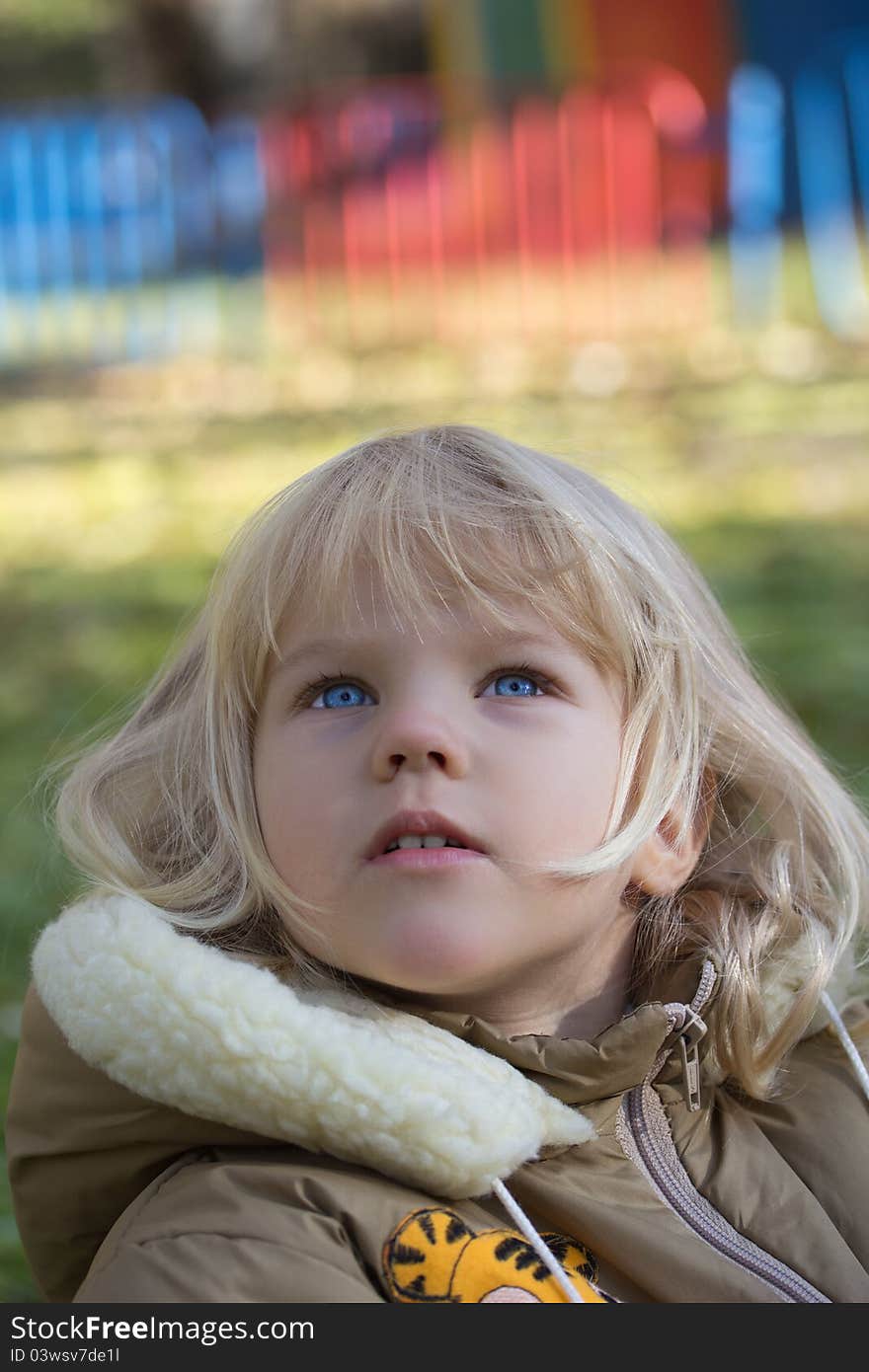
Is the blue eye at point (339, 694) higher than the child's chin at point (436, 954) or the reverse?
higher

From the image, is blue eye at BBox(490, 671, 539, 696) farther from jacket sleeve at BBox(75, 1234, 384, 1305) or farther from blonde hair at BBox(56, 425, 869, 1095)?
jacket sleeve at BBox(75, 1234, 384, 1305)

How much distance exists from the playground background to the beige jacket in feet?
15.5

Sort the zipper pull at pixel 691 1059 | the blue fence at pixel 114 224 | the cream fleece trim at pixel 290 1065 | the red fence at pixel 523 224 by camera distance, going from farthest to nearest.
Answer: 1. the blue fence at pixel 114 224
2. the red fence at pixel 523 224
3. the zipper pull at pixel 691 1059
4. the cream fleece trim at pixel 290 1065

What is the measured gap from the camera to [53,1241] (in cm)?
180

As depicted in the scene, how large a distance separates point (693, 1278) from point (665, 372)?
697 cm

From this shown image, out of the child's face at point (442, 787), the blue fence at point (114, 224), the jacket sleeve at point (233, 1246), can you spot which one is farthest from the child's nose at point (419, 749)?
Result: the blue fence at point (114, 224)

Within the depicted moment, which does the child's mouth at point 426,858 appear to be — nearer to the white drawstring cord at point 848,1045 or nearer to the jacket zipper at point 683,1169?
the jacket zipper at point 683,1169

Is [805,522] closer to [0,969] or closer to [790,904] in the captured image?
[0,969]

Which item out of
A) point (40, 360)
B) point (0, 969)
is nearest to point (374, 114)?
point (40, 360)

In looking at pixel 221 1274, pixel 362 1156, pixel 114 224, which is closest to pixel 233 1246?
pixel 221 1274

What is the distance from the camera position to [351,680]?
5.80ft

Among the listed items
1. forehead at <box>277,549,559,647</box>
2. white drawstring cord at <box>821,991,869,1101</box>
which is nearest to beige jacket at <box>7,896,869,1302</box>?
white drawstring cord at <box>821,991,869,1101</box>

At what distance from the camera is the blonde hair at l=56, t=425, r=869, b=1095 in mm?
1804

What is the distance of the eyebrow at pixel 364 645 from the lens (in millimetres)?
1752
